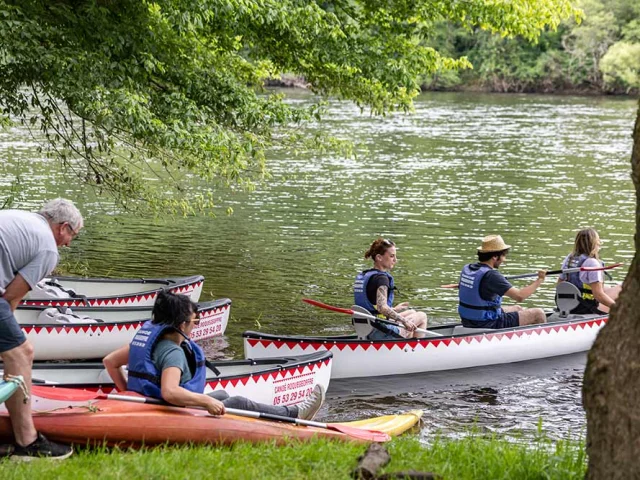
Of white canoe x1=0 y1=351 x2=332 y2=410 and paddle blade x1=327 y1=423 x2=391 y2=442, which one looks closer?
paddle blade x1=327 y1=423 x2=391 y2=442

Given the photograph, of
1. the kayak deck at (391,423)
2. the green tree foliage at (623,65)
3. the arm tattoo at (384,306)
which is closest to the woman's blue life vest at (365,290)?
the arm tattoo at (384,306)

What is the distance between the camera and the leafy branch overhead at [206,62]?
1284 centimetres

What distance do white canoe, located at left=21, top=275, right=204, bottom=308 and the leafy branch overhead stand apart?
180cm

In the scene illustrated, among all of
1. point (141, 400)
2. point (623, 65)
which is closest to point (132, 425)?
point (141, 400)

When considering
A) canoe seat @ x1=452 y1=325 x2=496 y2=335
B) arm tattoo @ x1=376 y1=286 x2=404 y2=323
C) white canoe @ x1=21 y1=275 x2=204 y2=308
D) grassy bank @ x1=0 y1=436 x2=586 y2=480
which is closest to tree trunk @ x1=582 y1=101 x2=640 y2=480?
grassy bank @ x1=0 y1=436 x2=586 y2=480

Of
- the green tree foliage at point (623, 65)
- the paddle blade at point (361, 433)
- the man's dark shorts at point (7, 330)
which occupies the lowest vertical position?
the paddle blade at point (361, 433)

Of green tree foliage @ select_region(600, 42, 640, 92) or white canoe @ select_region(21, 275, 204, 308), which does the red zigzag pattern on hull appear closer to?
white canoe @ select_region(21, 275, 204, 308)

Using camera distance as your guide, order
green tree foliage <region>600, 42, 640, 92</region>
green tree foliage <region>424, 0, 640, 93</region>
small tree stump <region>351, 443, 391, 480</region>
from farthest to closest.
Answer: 1. green tree foliage <region>424, 0, 640, 93</region>
2. green tree foliage <region>600, 42, 640, 92</region>
3. small tree stump <region>351, 443, 391, 480</region>

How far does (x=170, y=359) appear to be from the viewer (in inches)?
278

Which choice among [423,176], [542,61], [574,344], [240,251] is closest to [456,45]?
[542,61]

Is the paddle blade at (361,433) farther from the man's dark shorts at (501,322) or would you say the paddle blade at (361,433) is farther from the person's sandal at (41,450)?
the man's dark shorts at (501,322)

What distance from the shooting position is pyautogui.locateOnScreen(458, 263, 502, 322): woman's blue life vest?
37.8ft

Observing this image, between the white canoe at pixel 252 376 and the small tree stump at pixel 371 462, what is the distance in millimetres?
2706

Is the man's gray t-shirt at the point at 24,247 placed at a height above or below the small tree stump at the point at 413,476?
above
